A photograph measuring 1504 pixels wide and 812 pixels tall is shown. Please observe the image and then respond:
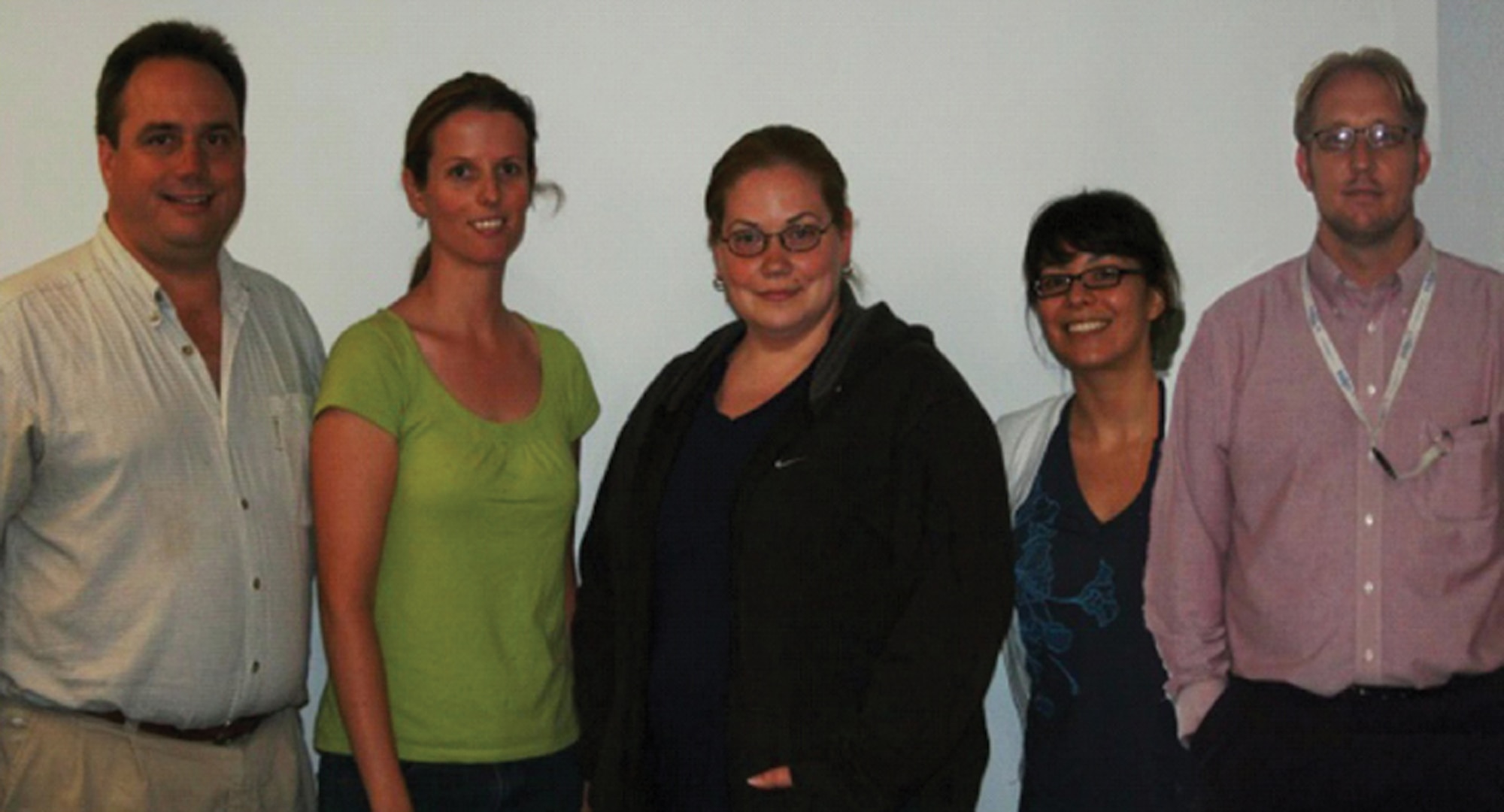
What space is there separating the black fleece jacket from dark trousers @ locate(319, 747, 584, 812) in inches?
9.2

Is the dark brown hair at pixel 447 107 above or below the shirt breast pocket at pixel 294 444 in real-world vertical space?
above

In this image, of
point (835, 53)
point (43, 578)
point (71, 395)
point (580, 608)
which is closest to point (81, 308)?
point (71, 395)

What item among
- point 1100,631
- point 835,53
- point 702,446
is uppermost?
point 835,53

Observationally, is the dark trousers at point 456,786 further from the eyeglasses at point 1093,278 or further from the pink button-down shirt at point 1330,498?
the eyeglasses at point 1093,278

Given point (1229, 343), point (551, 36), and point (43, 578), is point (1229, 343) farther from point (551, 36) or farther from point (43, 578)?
point (43, 578)

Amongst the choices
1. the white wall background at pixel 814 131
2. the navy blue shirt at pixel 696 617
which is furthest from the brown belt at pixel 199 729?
the white wall background at pixel 814 131

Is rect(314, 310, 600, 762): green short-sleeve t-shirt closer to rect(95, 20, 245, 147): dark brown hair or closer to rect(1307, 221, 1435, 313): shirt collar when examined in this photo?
rect(95, 20, 245, 147): dark brown hair

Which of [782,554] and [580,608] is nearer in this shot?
[782,554]

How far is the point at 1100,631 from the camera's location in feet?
8.32

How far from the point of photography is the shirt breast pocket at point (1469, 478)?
2.33m

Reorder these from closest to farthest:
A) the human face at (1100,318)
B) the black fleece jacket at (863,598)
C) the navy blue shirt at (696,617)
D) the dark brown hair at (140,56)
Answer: the black fleece jacket at (863,598)
the navy blue shirt at (696,617)
the dark brown hair at (140,56)
the human face at (1100,318)

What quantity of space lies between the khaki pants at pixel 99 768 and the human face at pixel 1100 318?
1617 millimetres

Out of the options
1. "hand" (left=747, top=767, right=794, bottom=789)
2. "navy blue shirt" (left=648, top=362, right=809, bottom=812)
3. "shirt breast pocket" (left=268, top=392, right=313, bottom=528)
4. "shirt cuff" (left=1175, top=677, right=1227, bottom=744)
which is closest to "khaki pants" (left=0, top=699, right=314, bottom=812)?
"shirt breast pocket" (left=268, top=392, right=313, bottom=528)

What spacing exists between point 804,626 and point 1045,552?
2.04ft
